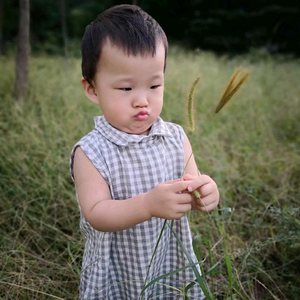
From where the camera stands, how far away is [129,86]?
95 centimetres

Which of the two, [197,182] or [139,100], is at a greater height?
[139,100]

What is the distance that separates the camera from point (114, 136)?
1024mm

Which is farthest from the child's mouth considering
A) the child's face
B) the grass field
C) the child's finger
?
the grass field

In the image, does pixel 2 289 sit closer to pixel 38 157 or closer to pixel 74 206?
pixel 74 206

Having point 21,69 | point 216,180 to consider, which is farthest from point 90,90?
point 21,69

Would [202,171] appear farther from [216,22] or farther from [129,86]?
[216,22]

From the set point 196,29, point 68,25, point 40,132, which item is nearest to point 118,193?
point 40,132

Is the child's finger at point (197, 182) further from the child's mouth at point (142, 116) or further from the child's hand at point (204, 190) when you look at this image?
the child's mouth at point (142, 116)

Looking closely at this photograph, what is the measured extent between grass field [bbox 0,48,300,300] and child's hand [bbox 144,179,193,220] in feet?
0.68

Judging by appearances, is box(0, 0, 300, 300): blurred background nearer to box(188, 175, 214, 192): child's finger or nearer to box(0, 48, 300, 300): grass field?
box(0, 48, 300, 300): grass field

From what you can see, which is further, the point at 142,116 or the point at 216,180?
the point at 216,180

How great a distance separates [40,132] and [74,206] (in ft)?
2.33

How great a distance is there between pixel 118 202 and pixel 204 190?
0.21 meters

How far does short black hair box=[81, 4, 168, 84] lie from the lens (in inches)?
36.6
